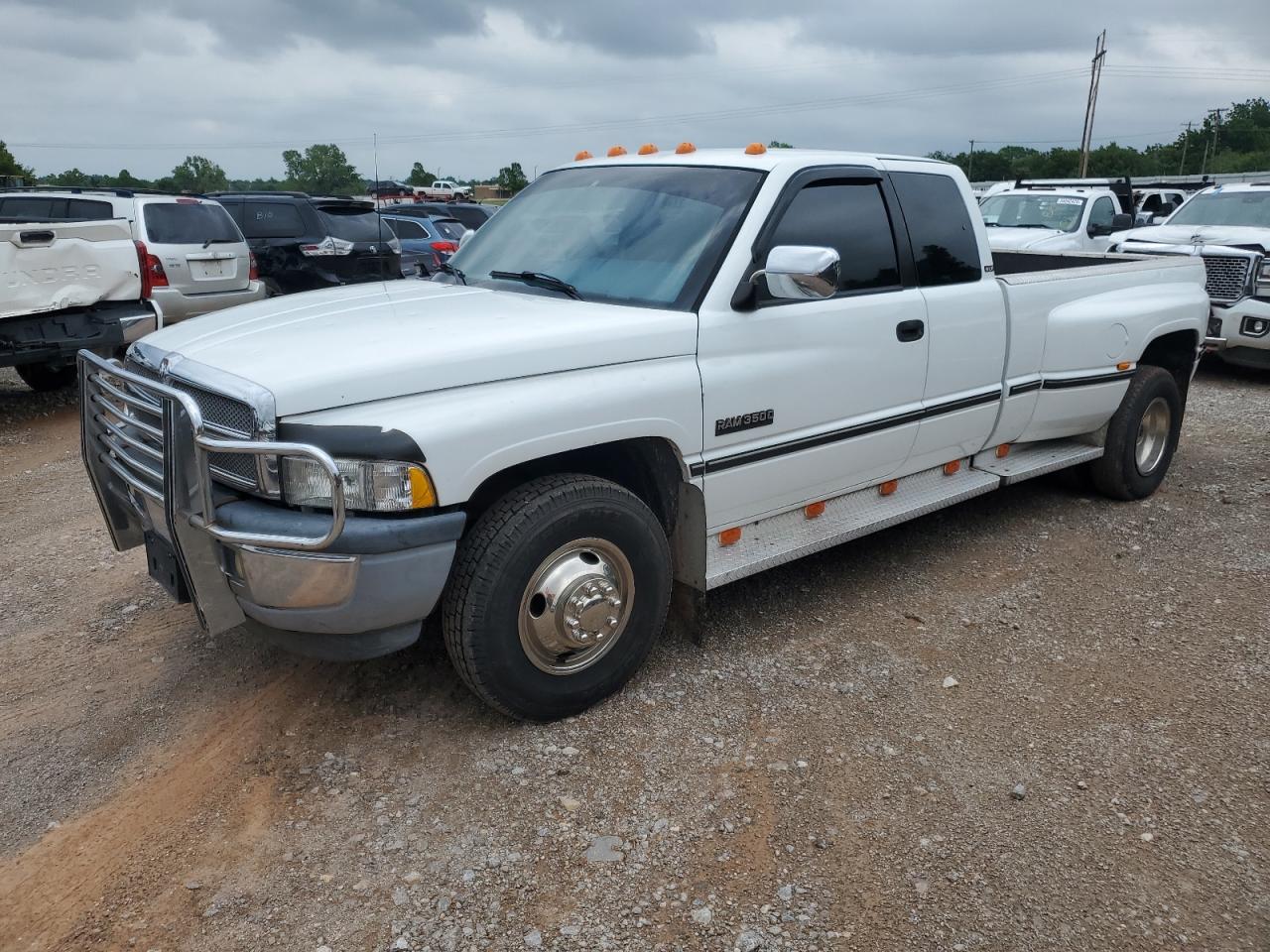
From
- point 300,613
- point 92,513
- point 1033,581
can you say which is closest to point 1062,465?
point 1033,581

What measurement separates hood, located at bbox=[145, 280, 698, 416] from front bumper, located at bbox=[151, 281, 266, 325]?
239 inches

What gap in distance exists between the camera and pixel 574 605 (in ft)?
11.0

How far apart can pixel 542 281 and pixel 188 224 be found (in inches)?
289

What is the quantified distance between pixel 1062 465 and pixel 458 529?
389 cm

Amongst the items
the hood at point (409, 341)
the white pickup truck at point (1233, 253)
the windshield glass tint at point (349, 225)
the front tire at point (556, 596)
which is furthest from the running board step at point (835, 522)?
the windshield glass tint at point (349, 225)

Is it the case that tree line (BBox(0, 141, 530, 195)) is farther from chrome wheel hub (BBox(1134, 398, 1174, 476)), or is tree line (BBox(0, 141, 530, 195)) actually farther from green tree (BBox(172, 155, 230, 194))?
chrome wheel hub (BBox(1134, 398, 1174, 476))

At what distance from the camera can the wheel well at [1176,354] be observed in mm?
6062

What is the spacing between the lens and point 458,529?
9.80ft

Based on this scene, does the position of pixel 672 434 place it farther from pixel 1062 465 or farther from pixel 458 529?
pixel 1062 465

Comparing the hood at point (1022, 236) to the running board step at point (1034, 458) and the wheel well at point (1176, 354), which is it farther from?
the running board step at point (1034, 458)

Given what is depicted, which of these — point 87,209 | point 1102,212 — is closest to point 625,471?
point 87,209

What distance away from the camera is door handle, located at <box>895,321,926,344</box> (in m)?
4.24

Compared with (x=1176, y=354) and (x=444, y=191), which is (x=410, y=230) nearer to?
(x=1176, y=354)

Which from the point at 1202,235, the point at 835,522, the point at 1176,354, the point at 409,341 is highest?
the point at 409,341
